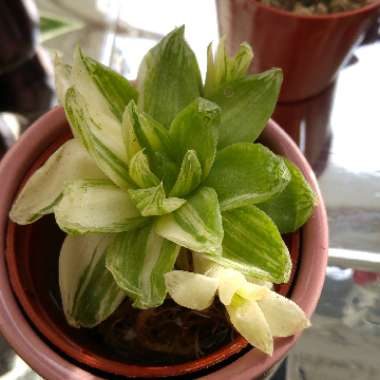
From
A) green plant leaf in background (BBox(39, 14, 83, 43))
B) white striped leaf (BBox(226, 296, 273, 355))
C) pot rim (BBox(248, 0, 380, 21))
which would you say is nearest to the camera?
white striped leaf (BBox(226, 296, 273, 355))

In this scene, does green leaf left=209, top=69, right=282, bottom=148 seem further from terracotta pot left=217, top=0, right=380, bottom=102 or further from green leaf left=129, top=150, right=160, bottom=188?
terracotta pot left=217, top=0, right=380, bottom=102

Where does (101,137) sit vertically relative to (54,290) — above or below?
above

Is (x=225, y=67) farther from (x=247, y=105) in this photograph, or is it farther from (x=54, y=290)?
(x=54, y=290)

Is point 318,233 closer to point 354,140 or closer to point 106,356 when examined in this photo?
point 106,356

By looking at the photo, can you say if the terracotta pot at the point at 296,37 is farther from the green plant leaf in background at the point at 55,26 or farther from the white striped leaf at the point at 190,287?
the white striped leaf at the point at 190,287

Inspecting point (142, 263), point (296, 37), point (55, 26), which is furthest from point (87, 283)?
point (55, 26)

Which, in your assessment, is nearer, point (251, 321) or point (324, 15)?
point (251, 321)

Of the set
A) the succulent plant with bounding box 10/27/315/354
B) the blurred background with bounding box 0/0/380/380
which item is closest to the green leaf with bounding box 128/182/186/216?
the succulent plant with bounding box 10/27/315/354
